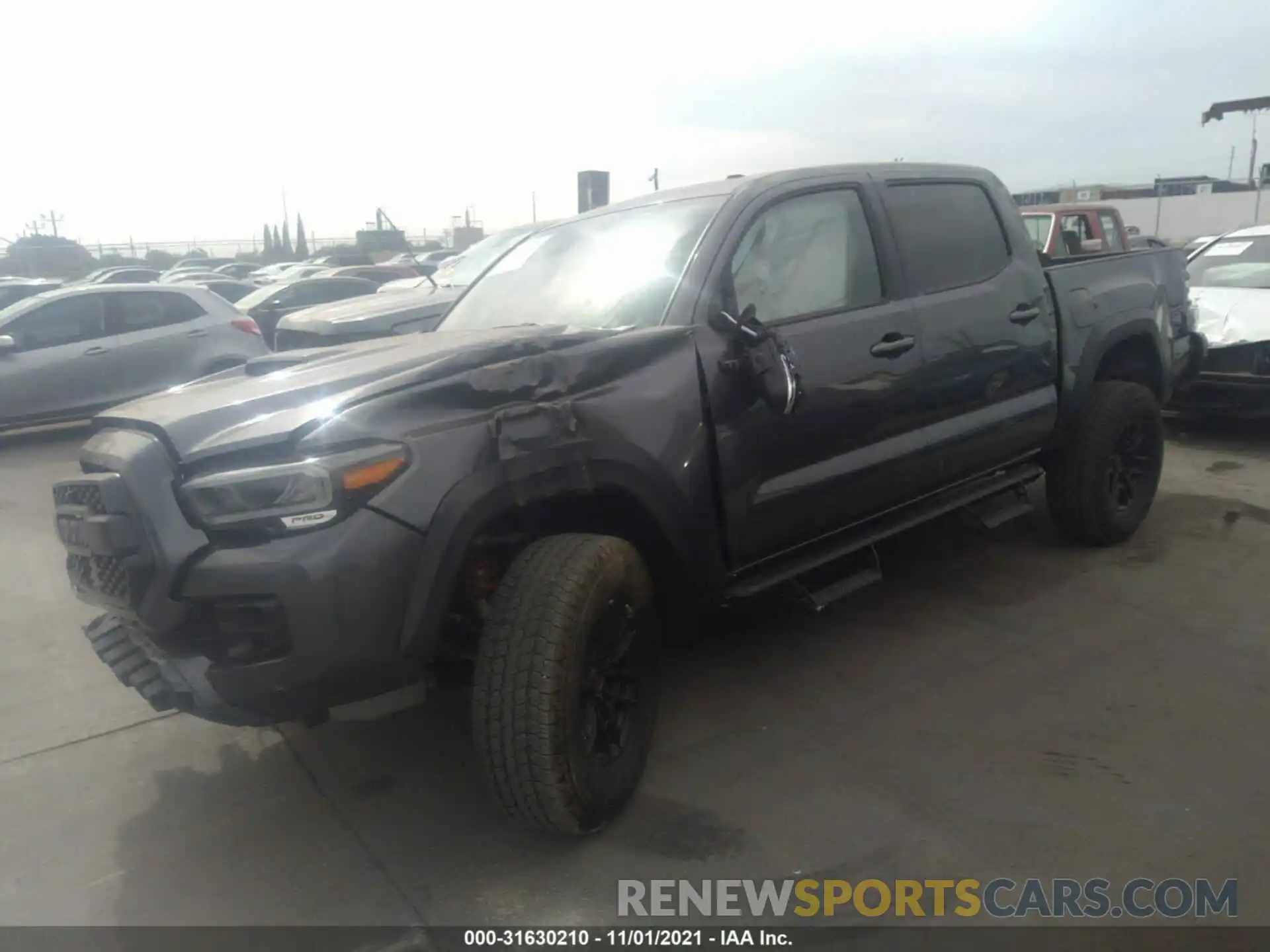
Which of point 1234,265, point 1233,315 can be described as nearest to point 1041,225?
point 1234,265

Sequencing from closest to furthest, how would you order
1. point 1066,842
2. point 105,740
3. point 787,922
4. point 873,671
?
point 787,922 < point 1066,842 < point 105,740 < point 873,671

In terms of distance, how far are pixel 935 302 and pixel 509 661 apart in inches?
93.8

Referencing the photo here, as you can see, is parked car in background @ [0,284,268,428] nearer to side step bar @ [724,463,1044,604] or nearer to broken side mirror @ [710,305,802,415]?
side step bar @ [724,463,1044,604]

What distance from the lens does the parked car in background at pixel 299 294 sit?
13.9 m

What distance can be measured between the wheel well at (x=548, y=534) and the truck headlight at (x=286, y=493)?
1.31ft

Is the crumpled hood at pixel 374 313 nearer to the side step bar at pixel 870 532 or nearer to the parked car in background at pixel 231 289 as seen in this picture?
the side step bar at pixel 870 532

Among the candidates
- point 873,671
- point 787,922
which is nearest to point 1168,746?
point 873,671

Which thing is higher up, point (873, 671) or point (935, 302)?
point (935, 302)

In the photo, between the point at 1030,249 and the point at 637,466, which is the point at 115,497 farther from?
the point at 1030,249

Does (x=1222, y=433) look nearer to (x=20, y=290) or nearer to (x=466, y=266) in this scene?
(x=466, y=266)

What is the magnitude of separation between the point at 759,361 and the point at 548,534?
0.87 metres

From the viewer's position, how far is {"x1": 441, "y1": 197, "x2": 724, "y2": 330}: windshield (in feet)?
11.7

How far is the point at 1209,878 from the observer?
264 cm

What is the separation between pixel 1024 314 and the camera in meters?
4.51
